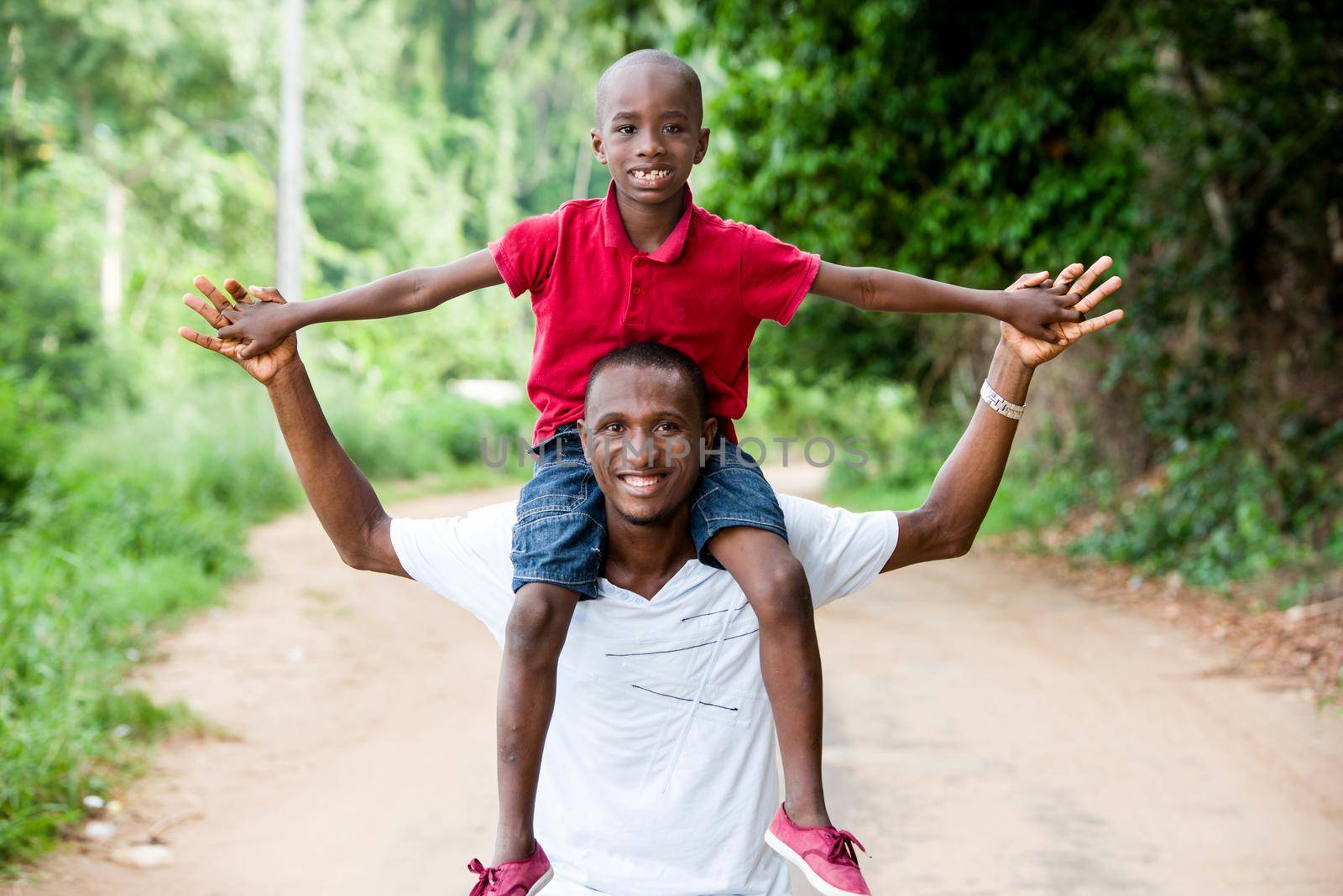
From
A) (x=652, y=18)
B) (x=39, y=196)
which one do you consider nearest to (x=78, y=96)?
(x=39, y=196)

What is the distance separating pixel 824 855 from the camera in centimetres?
242

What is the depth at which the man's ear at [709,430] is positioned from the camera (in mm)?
2688

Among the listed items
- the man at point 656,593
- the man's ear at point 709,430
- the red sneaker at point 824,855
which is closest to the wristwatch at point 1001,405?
the man at point 656,593

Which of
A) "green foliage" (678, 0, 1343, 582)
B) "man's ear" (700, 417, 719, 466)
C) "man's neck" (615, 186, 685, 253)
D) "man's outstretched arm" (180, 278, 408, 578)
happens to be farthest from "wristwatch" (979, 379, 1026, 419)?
"green foliage" (678, 0, 1343, 582)

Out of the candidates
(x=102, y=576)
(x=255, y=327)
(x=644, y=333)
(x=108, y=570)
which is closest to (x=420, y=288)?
(x=255, y=327)

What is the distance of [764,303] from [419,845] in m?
2.99

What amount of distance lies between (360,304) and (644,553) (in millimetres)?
869

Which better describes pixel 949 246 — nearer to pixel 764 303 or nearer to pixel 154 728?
pixel 154 728

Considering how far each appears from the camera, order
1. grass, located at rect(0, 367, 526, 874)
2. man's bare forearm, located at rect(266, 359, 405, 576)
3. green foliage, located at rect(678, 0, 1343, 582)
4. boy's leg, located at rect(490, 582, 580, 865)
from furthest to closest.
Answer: green foliage, located at rect(678, 0, 1343, 582) < grass, located at rect(0, 367, 526, 874) < man's bare forearm, located at rect(266, 359, 405, 576) < boy's leg, located at rect(490, 582, 580, 865)

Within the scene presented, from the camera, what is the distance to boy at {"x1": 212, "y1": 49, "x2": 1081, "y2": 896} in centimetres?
252

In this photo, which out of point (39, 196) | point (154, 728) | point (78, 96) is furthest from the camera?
point (78, 96)

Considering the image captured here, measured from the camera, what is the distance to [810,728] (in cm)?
256

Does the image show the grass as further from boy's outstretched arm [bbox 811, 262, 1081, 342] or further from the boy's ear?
boy's outstretched arm [bbox 811, 262, 1081, 342]

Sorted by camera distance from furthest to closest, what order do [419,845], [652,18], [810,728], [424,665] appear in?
[652,18]
[424,665]
[419,845]
[810,728]
